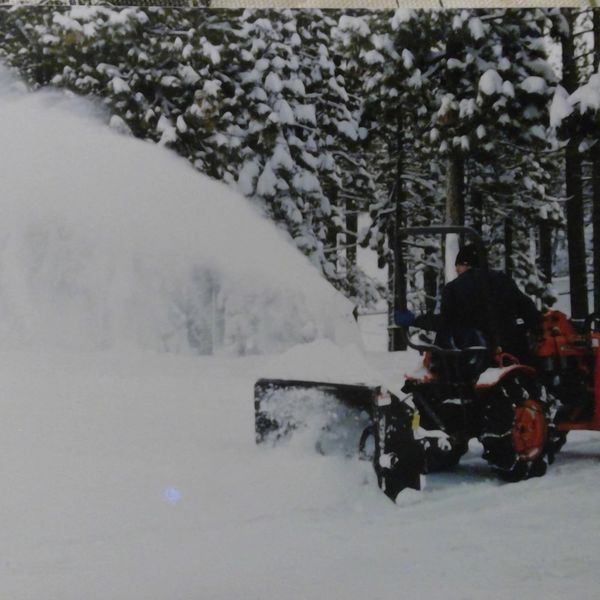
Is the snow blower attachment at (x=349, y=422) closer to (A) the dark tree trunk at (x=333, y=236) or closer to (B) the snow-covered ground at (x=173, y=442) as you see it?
(B) the snow-covered ground at (x=173, y=442)

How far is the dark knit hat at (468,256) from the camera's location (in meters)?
3.16

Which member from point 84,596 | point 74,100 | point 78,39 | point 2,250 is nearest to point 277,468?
point 84,596

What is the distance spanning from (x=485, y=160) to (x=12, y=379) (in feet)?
6.84

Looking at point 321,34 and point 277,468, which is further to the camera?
point 321,34

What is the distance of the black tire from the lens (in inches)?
130

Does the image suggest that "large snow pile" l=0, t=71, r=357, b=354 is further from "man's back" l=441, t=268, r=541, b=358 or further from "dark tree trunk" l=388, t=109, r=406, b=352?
"man's back" l=441, t=268, r=541, b=358

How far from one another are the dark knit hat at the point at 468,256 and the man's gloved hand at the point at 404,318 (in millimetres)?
291

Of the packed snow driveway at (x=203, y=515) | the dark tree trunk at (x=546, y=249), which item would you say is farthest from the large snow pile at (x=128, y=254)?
the dark tree trunk at (x=546, y=249)

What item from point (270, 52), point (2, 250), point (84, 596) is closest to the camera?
point (84, 596)

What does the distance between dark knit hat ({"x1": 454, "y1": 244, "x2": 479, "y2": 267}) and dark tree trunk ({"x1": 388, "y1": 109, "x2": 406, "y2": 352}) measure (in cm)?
24

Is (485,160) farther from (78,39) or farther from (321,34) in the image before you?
(78,39)

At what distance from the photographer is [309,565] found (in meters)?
2.84

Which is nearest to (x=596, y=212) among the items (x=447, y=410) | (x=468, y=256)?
(x=468, y=256)

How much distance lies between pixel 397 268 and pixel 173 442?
1.11 meters
